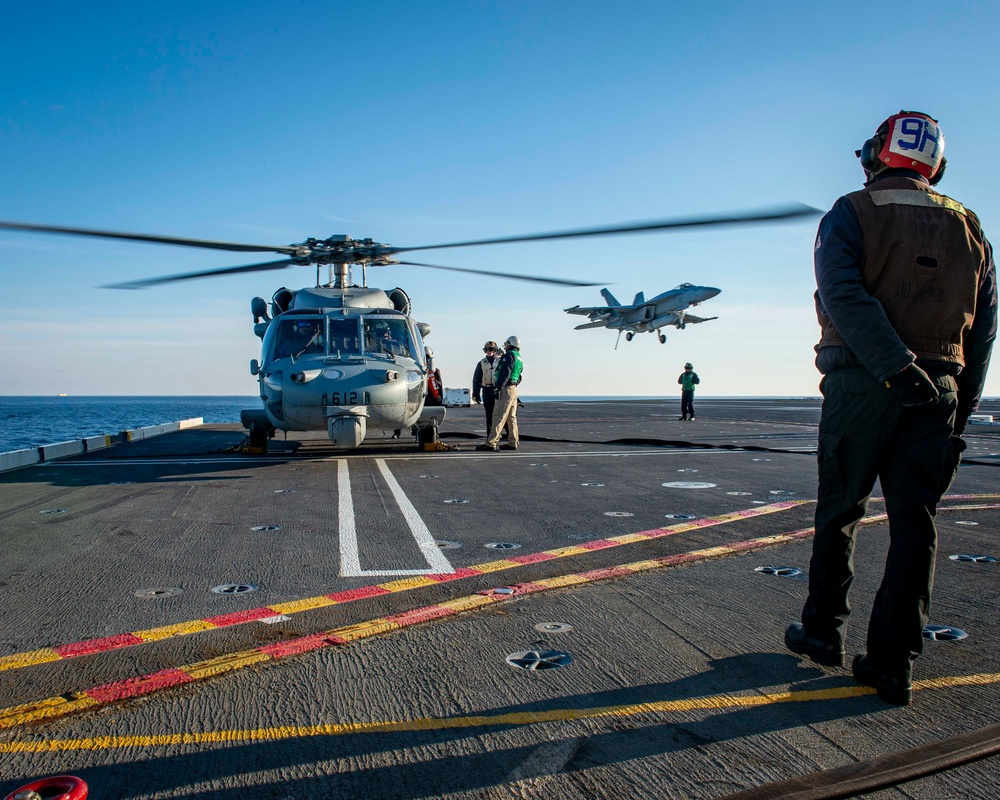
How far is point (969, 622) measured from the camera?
3.29 m

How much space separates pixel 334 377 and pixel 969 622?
8.56 meters

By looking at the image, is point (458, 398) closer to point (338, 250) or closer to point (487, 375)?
point (487, 375)

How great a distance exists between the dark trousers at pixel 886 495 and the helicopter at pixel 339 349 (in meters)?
6.02

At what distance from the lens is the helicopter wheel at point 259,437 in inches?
481

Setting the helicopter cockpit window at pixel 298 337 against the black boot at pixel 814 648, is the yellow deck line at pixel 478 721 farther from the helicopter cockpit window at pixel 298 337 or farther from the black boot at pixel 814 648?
the helicopter cockpit window at pixel 298 337

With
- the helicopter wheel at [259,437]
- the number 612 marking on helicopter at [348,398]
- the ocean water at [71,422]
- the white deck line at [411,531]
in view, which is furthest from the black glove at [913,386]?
the ocean water at [71,422]

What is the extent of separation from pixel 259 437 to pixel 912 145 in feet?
36.7

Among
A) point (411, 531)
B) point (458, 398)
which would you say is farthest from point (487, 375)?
point (458, 398)

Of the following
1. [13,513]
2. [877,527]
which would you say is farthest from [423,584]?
[13,513]

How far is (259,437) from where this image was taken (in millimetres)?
12273

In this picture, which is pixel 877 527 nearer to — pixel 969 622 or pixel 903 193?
pixel 969 622

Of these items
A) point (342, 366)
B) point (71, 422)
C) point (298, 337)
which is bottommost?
point (71, 422)

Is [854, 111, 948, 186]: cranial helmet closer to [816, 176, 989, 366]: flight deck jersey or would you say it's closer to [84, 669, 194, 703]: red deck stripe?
[816, 176, 989, 366]: flight deck jersey

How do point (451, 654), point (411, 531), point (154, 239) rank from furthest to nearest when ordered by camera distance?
point (154, 239) < point (411, 531) < point (451, 654)
